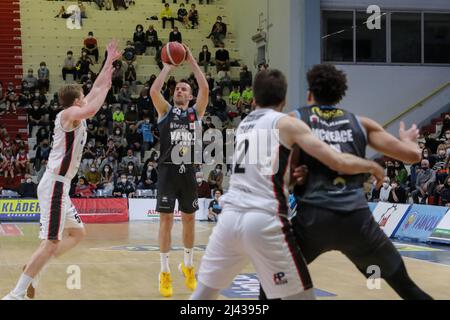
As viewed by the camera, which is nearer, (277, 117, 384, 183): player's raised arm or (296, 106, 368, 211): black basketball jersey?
(277, 117, 384, 183): player's raised arm

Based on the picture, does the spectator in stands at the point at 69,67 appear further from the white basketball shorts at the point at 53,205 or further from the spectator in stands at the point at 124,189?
the white basketball shorts at the point at 53,205

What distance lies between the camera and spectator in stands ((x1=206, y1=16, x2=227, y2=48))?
104 ft

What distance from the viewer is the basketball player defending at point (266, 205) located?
460 cm

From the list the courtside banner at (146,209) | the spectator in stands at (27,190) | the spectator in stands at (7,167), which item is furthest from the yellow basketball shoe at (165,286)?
the spectator in stands at (7,167)


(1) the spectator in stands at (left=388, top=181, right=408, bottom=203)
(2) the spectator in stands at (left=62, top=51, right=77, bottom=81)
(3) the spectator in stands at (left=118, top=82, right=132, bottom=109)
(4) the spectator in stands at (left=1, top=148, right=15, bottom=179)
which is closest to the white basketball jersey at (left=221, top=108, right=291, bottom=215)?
(1) the spectator in stands at (left=388, top=181, right=408, bottom=203)

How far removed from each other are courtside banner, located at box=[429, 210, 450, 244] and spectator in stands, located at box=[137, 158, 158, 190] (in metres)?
10.6

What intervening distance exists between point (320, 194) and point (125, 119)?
22.1 m

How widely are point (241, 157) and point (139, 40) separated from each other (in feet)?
86.0

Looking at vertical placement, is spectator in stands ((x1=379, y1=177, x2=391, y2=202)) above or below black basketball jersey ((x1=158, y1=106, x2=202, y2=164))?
below

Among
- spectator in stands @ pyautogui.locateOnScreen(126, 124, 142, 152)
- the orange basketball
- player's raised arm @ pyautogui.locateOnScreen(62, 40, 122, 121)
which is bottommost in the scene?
spectator in stands @ pyautogui.locateOnScreen(126, 124, 142, 152)

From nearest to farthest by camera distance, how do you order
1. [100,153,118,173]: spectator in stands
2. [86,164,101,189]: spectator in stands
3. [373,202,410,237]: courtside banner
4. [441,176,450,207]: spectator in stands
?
[373,202,410,237]: courtside banner < [441,176,450,207]: spectator in stands < [86,164,101,189]: spectator in stands < [100,153,118,173]: spectator in stands

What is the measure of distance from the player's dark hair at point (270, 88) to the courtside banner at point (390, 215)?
11.1 m

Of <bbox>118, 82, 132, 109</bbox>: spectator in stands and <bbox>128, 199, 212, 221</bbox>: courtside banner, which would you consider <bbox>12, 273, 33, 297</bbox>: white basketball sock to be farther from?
<bbox>118, 82, 132, 109</bbox>: spectator in stands

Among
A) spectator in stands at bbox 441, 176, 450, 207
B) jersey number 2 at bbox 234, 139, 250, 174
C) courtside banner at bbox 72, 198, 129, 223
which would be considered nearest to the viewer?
jersey number 2 at bbox 234, 139, 250, 174
